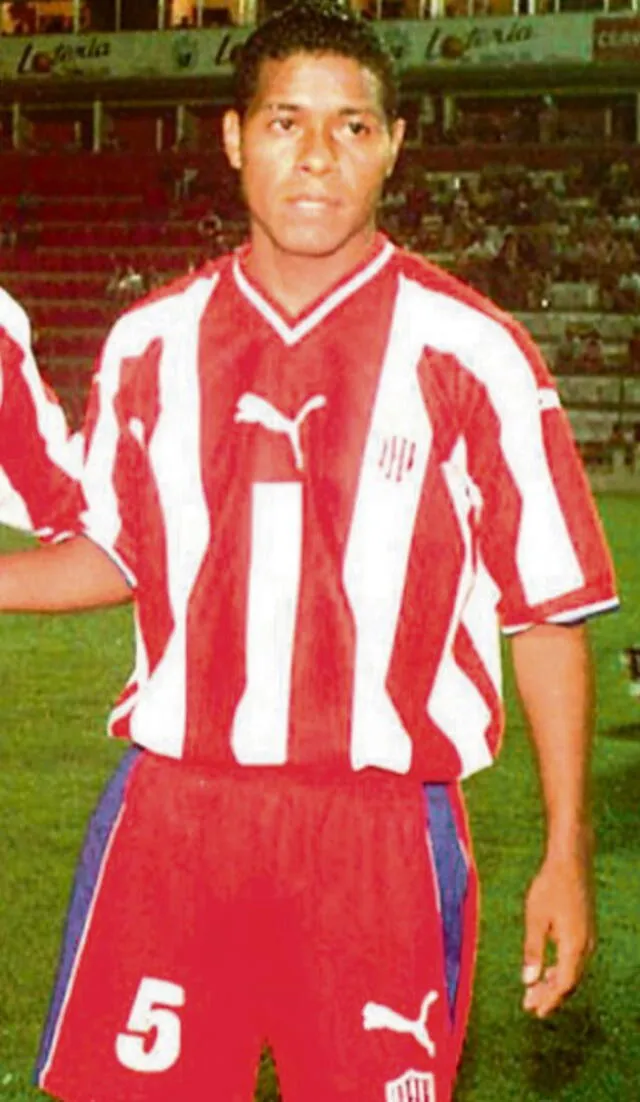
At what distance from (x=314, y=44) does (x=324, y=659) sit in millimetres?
788

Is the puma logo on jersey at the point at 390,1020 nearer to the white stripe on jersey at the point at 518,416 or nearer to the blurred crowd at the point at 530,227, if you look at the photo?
the white stripe on jersey at the point at 518,416

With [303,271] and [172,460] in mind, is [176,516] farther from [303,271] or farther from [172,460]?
[303,271]

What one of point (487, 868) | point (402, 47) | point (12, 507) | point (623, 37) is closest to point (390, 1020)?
point (12, 507)

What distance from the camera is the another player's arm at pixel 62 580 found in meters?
3.02

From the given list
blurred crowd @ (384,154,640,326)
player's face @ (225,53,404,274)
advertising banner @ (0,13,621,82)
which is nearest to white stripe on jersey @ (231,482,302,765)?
player's face @ (225,53,404,274)

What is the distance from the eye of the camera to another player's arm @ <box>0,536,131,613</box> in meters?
3.02

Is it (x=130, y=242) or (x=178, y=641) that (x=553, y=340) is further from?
(x=178, y=641)

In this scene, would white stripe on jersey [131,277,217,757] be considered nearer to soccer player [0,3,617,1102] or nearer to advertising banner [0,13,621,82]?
soccer player [0,3,617,1102]

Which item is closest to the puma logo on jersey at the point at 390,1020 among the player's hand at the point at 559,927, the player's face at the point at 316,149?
the player's hand at the point at 559,927

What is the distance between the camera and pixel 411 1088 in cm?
270

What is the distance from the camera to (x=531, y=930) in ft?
9.03

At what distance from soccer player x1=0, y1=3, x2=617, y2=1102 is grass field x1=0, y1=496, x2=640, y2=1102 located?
204 mm

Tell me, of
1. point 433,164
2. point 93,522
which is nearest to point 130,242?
point 433,164

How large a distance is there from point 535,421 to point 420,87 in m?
36.9
